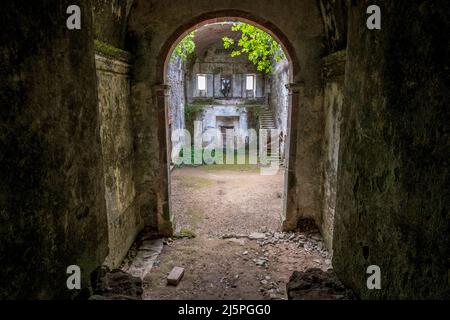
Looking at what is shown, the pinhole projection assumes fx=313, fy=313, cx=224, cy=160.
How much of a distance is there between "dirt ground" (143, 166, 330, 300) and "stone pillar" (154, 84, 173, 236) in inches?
15.2

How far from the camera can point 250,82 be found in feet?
76.5

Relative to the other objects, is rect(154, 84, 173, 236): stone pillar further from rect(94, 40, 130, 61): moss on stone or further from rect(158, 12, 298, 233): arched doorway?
rect(94, 40, 130, 61): moss on stone

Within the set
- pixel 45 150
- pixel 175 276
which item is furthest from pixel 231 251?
pixel 45 150

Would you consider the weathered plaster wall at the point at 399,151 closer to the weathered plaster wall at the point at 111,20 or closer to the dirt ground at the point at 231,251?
the dirt ground at the point at 231,251

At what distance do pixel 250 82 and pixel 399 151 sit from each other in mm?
22492

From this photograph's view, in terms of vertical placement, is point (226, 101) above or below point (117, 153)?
above

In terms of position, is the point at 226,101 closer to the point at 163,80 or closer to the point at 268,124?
the point at 268,124

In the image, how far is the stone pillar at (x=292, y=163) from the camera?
6.15 metres

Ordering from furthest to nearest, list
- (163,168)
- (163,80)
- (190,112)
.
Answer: (190,112), (163,168), (163,80)

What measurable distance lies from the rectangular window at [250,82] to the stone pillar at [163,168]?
57.9 ft

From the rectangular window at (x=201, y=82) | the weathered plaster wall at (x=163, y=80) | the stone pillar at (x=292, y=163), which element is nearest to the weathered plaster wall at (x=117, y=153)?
the weathered plaster wall at (x=163, y=80)

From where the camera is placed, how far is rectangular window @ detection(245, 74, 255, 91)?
23.1 m

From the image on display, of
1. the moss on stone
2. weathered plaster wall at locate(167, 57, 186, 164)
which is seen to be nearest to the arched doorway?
weathered plaster wall at locate(167, 57, 186, 164)
